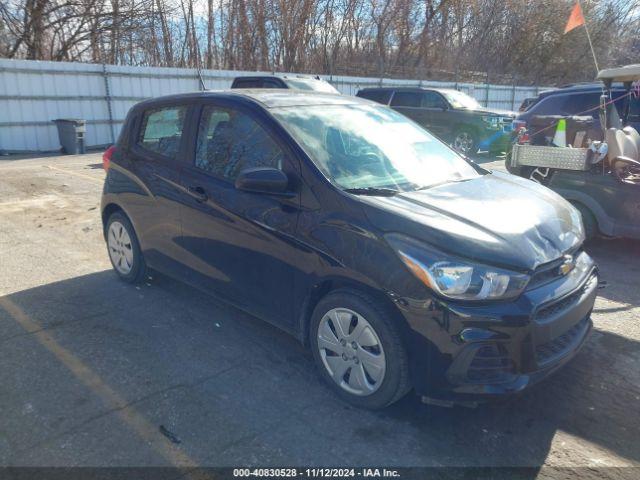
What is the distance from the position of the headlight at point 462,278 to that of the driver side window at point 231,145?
122cm

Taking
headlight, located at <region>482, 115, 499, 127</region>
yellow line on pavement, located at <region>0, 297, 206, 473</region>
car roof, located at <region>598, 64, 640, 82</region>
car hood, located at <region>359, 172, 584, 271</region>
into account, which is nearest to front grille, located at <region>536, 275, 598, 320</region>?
car hood, located at <region>359, 172, 584, 271</region>

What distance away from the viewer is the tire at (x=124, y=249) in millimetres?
4898

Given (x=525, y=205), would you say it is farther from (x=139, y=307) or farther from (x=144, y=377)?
(x=139, y=307)

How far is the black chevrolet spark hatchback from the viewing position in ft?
9.05

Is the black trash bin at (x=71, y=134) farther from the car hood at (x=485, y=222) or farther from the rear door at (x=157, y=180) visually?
the car hood at (x=485, y=222)

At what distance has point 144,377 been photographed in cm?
345

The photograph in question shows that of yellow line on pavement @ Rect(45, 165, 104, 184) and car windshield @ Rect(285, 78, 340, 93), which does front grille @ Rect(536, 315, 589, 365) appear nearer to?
yellow line on pavement @ Rect(45, 165, 104, 184)

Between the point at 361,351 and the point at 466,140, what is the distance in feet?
41.1

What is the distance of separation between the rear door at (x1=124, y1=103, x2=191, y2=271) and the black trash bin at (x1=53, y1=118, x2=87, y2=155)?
35.3 feet

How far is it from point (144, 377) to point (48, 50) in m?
20.1

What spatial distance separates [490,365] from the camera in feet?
9.05

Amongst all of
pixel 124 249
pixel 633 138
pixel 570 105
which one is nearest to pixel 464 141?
pixel 570 105

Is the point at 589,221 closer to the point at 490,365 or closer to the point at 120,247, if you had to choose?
the point at 490,365

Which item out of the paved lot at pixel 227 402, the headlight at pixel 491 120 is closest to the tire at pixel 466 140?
the headlight at pixel 491 120
